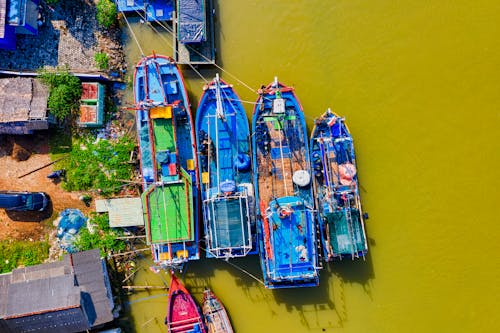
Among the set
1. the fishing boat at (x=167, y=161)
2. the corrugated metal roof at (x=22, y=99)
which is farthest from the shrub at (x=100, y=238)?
the corrugated metal roof at (x=22, y=99)

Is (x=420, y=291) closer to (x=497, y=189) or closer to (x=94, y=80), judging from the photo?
(x=497, y=189)

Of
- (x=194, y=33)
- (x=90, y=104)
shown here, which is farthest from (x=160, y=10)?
(x=90, y=104)

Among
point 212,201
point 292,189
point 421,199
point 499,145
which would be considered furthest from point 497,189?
point 212,201

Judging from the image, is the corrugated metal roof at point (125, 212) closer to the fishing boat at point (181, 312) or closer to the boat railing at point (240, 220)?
the fishing boat at point (181, 312)

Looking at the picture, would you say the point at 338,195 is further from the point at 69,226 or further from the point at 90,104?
the point at 69,226

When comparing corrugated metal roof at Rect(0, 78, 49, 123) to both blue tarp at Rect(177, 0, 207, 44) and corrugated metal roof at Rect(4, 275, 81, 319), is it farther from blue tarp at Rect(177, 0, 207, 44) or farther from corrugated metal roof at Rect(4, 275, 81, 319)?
corrugated metal roof at Rect(4, 275, 81, 319)
